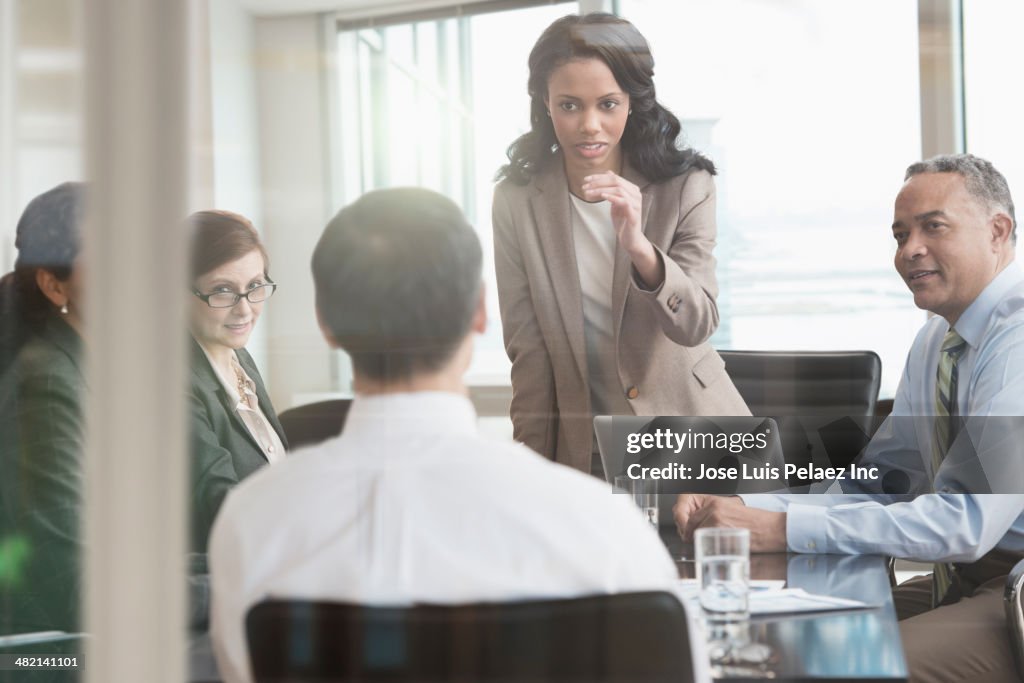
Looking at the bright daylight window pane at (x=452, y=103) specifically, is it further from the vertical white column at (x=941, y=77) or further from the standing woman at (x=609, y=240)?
the vertical white column at (x=941, y=77)

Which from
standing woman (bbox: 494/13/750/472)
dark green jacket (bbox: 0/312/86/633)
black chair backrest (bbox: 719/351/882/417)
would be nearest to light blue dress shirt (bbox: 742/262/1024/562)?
black chair backrest (bbox: 719/351/882/417)

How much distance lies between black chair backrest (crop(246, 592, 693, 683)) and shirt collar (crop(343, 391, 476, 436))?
26cm

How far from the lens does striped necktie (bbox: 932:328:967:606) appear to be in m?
1.90

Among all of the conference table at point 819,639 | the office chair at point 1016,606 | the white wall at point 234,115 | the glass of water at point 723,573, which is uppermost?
the white wall at point 234,115

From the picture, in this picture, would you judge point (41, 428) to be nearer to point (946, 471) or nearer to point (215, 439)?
point (215, 439)

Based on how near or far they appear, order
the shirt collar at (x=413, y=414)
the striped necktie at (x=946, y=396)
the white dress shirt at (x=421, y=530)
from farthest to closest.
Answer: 1. the striped necktie at (x=946, y=396)
2. the shirt collar at (x=413, y=414)
3. the white dress shirt at (x=421, y=530)

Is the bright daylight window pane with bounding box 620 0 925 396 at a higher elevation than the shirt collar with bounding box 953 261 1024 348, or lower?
higher

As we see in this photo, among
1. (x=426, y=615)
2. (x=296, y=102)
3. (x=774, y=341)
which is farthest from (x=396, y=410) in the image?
(x=774, y=341)

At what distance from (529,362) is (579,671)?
632 mm

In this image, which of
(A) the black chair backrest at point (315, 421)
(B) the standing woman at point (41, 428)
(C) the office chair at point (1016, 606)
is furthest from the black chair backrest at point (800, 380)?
(B) the standing woman at point (41, 428)

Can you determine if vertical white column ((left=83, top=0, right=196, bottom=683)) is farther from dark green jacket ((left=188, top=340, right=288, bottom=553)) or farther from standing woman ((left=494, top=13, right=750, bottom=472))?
standing woman ((left=494, top=13, right=750, bottom=472))

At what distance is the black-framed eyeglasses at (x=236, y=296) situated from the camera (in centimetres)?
159

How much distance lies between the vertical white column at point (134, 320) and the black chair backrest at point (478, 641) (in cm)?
22

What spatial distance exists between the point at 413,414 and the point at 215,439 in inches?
14.9
